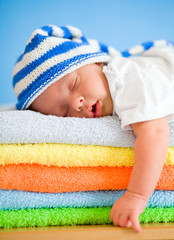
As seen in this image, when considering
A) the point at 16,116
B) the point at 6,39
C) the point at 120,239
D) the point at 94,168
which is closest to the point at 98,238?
the point at 120,239

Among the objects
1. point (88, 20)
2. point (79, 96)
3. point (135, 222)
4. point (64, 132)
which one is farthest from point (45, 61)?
point (88, 20)

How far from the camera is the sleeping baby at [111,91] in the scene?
526mm

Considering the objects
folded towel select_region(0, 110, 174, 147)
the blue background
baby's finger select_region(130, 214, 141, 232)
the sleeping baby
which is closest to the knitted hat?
the sleeping baby

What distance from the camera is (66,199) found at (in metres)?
0.57

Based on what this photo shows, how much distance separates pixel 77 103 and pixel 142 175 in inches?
11.7

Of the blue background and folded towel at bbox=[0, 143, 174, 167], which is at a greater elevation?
the blue background

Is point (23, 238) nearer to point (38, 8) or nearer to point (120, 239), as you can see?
point (120, 239)

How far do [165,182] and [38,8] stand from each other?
133cm

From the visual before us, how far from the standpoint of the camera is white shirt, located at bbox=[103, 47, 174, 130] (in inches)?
22.8

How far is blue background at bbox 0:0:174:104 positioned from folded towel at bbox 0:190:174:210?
1168mm

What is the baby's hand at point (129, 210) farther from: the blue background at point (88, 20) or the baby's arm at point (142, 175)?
the blue background at point (88, 20)

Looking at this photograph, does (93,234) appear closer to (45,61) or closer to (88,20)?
(45,61)

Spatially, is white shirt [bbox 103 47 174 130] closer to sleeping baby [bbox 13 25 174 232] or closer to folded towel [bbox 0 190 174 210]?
sleeping baby [bbox 13 25 174 232]

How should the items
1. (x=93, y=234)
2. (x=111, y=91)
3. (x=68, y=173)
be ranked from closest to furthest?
(x=93, y=234) < (x=68, y=173) < (x=111, y=91)
